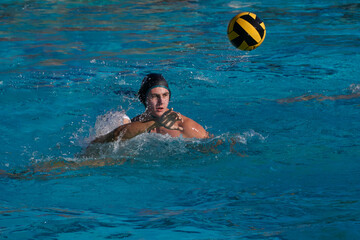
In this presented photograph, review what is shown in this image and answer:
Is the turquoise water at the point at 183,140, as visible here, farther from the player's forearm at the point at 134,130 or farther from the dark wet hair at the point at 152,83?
the dark wet hair at the point at 152,83

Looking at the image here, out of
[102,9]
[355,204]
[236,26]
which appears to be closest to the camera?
[355,204]

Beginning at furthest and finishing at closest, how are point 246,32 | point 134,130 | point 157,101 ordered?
point 246,32 → point 157,101 → point 134,130

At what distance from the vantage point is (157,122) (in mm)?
4684

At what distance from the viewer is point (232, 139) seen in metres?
5.12

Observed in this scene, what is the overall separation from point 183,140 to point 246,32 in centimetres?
223

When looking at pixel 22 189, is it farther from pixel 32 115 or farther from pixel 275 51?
pixel 275 51

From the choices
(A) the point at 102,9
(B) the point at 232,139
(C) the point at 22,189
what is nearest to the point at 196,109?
(B) the point at 232,139

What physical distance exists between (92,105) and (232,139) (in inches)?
102

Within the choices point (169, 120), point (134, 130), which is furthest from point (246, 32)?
point (134, 130)

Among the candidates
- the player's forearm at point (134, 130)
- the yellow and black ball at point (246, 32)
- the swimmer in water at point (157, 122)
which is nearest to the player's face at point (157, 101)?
the swimmer in water at point (157, 122)

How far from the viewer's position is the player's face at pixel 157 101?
476cm

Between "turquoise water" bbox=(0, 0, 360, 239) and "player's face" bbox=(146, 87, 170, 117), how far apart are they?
29cm

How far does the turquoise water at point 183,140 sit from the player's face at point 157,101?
29 cm

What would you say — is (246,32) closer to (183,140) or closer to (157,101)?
(157,101)
